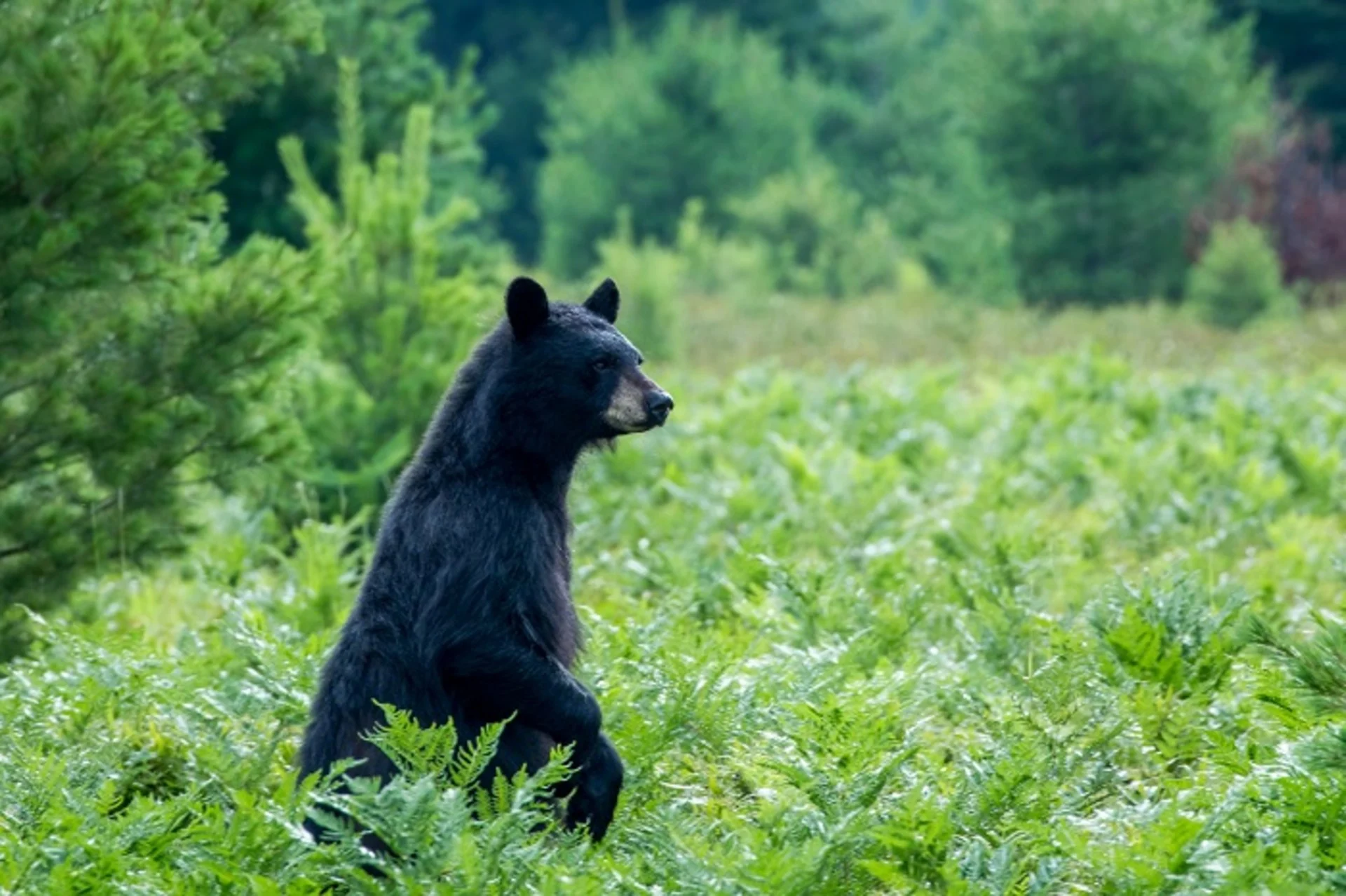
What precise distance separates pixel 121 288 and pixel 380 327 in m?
3.30

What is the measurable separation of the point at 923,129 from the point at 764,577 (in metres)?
38.7

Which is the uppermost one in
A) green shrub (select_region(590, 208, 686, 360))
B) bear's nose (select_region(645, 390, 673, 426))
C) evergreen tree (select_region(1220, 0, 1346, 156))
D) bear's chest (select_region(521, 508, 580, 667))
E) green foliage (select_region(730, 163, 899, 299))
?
bear's nose (select_region(645, 390, 673, 426))

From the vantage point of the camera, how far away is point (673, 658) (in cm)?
513

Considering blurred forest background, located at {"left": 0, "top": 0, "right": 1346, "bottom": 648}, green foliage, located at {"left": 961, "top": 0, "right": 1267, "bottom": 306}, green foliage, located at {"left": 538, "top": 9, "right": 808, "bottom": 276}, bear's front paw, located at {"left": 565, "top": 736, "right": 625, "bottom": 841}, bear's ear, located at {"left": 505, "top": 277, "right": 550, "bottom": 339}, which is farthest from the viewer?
green foliage, located at {"left": 538, "top": 9, "right": 808, "bottom": 276}

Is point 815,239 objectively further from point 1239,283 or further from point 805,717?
point 805,717

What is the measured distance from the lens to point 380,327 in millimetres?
9430

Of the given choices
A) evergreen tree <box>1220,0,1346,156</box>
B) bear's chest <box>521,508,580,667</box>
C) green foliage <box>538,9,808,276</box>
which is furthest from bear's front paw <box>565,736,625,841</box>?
evergreen tree <box>1220,0,1346,156</box>

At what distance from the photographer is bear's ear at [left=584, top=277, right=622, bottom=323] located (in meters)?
5.07

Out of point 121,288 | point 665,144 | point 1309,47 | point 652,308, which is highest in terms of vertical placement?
point 121,288

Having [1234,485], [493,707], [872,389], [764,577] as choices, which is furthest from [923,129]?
[493,707]

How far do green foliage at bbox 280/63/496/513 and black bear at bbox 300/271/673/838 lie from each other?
4.66 meters

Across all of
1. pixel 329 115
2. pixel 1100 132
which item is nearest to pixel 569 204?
pixel 1100 132

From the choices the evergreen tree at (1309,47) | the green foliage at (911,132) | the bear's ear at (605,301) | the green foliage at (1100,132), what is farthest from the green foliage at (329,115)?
the evergreen tree at (1309,47)

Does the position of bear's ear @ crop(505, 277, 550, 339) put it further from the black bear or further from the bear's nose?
the bear's nose
